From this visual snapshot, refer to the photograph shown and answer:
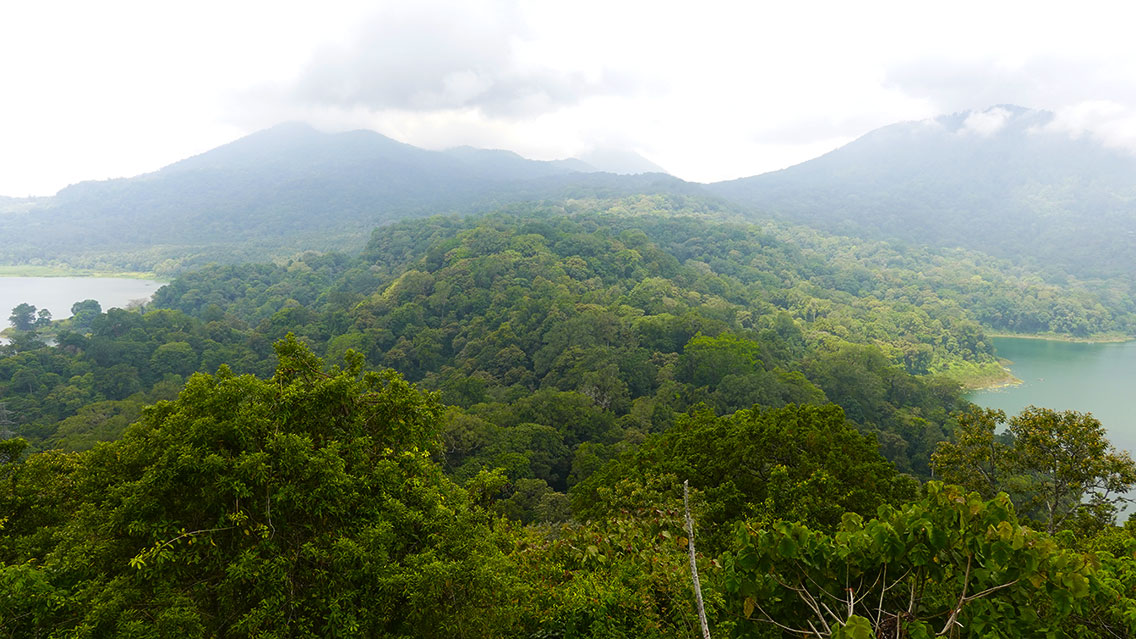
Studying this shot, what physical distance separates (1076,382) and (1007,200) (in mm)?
158727

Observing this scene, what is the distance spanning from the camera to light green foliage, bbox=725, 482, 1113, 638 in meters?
2.72

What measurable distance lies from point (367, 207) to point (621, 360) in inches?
5634

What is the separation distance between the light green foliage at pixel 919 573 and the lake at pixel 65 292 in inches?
2938

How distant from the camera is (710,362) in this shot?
97.5 feet

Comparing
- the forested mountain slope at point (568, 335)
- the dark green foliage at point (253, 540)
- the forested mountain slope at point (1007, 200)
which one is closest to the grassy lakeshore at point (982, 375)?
the forested mountain slope at point (568, 335)

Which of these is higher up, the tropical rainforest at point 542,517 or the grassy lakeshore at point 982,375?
the tropical rainforest at point 542,517

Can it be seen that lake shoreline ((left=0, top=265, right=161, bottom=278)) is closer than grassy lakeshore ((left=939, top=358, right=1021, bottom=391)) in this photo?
No

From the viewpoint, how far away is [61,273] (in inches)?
3853

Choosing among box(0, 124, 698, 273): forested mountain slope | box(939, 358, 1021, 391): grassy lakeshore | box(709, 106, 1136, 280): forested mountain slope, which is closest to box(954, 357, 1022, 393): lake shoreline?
box(939, 358, 1021, 391): grassy lakeshore

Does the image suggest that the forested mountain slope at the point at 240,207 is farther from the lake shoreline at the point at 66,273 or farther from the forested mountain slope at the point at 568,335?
the forested mountain slope at the point at 568,335

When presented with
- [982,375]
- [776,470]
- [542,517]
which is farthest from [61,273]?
[982,375]

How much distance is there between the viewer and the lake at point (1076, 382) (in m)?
32.2

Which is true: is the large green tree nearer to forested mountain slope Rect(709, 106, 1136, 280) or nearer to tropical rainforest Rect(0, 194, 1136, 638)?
tropical rainforest Rect(0, 194, 1136, 638)

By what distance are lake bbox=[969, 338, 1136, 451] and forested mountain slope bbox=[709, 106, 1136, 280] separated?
58.5 meters
